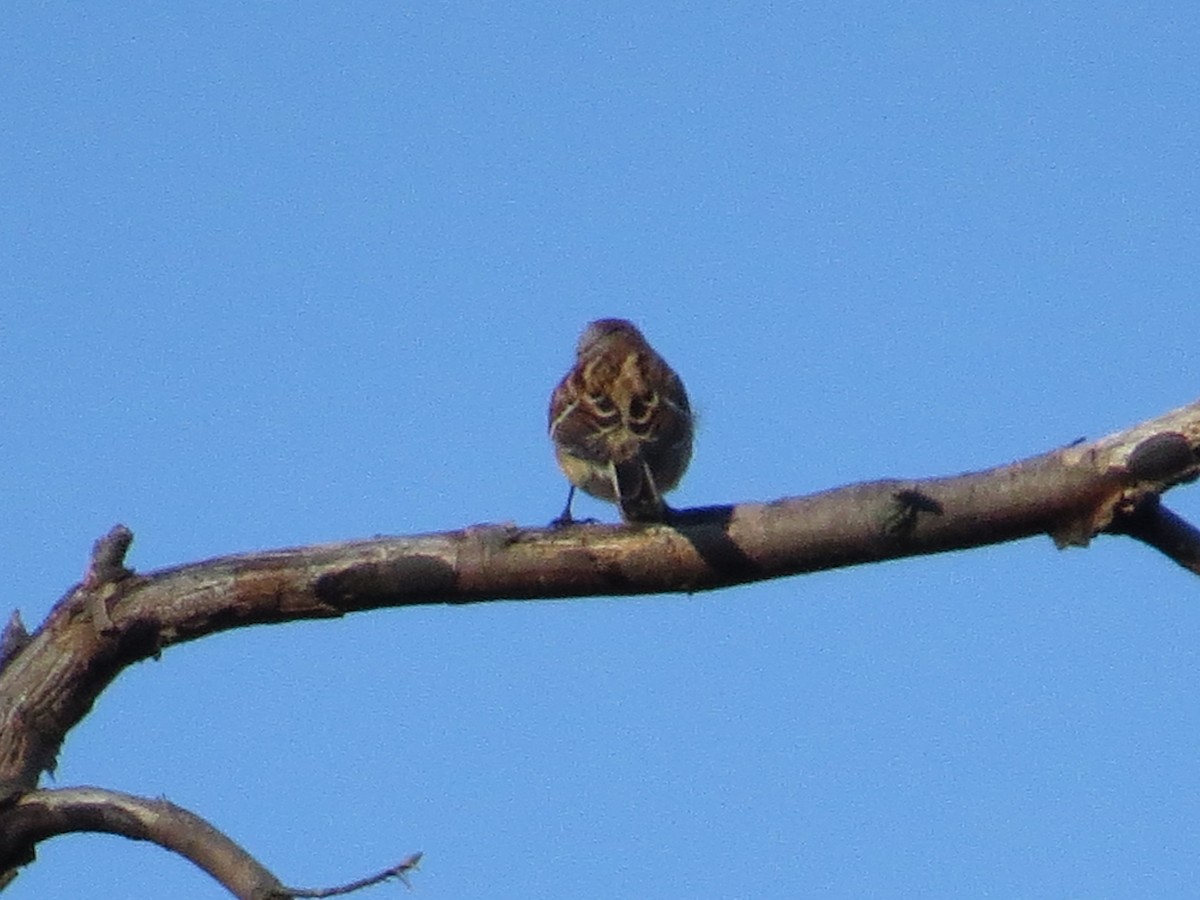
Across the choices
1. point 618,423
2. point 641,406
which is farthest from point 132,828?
point 641,406

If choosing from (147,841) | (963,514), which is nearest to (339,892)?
(147,841)

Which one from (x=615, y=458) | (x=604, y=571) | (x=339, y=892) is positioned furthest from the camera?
(x=615, y=458)

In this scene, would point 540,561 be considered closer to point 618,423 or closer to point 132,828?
point 132,828

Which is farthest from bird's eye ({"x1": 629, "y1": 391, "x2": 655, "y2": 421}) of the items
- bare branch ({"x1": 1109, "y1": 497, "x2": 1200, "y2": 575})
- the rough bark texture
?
bare branch ({"x1": 1109, "y1": 497, "x2": 1200, "y2": 575})

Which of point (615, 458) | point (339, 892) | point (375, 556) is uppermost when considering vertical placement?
point (615, 458)

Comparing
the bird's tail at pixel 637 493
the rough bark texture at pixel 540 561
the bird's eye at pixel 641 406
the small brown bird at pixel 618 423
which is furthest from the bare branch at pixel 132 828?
the bird's eye at pixel 641 406

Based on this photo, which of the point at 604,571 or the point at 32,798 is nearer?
the point at 32,798

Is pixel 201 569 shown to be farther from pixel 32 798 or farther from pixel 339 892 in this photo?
pixel 339 892
